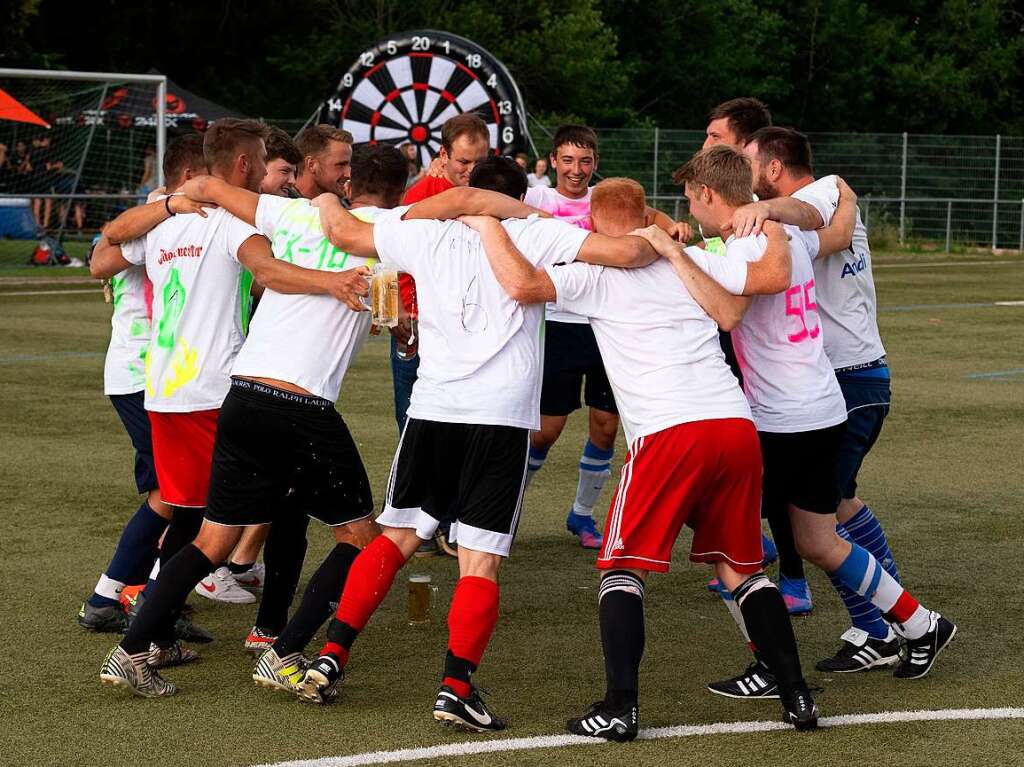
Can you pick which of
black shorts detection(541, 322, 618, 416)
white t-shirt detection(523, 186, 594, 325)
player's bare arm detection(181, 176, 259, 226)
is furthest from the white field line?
white t-shirt detection(523, 186, 594, 325)

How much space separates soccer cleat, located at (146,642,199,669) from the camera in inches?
207

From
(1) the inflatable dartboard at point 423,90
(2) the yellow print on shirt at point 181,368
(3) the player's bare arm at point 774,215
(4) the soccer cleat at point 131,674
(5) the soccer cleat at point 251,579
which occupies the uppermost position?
(1) the inflatable dartboard at point 423,90

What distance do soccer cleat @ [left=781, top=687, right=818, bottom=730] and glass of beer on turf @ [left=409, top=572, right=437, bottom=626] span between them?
1706 mm

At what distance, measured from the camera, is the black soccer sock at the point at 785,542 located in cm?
524

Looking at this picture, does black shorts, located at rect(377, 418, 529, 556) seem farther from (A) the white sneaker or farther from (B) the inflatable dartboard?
(B) the inflatable dartboard

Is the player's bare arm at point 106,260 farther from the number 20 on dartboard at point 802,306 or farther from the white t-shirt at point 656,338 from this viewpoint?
the number 20 on dartboard at point 802,306

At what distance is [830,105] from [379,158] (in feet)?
136

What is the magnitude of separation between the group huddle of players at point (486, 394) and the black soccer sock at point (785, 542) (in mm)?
21

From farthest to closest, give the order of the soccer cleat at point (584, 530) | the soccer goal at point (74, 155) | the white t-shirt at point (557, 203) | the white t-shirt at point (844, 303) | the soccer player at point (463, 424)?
the soccer goal at point (74, 155) < the white t-shirt at point (557, 203) < the soccer cleat at point (584, 530) < the white t-shirt at point (844, 303) < the soccer player at point (463, 424)

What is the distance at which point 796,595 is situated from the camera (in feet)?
20.0

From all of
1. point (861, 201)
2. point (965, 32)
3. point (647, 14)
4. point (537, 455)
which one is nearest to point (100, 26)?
point (647, 14)

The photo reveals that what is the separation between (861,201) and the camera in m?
32.0

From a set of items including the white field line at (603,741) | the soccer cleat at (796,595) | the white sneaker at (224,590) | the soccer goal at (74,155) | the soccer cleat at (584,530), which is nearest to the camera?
the white field line at (603,741)

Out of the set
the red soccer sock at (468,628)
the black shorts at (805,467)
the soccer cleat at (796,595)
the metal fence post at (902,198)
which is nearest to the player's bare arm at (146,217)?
A: the red soccer sock at (468,628)
